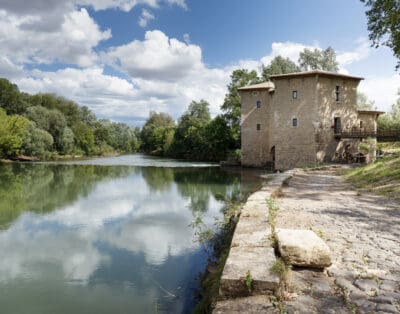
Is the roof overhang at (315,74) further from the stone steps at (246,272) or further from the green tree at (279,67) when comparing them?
the stone steps at (246,272)

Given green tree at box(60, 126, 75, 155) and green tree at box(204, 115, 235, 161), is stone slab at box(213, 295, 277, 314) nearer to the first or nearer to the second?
green tree at box(204, 115, 235, 161)

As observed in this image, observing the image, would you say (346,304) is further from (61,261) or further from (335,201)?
(61,261)

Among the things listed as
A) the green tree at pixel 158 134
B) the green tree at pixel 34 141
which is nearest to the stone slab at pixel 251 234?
the green tree at pixel 34 141

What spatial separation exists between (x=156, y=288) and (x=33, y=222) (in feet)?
22.3

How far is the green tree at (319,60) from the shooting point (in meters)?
46.7

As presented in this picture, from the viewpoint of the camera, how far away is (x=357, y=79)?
2825cm

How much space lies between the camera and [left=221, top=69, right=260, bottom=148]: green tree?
134 feet

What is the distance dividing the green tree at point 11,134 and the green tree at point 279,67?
32.3 m

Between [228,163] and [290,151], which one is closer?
[290,151]

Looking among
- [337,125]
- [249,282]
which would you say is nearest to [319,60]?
[337,125]

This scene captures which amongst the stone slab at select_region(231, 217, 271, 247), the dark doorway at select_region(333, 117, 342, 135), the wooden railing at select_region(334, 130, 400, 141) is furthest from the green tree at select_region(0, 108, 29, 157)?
the stone slab at select_region(231, 217, 271, 247)

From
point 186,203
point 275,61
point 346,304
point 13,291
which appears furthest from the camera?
point 275,61

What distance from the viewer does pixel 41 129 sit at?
162ft

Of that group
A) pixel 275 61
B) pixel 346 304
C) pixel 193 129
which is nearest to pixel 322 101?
pixel 275 61
